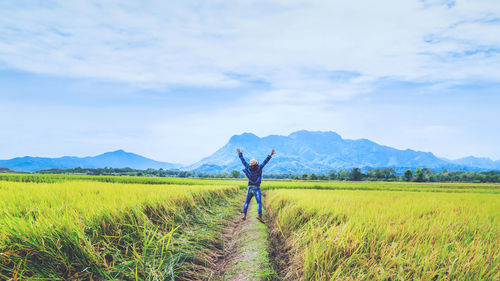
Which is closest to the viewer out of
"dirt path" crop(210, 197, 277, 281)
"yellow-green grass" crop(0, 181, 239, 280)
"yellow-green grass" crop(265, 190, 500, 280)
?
"yellow-green grass" crop(0, 181, 239, 280)

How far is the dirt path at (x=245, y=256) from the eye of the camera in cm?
463

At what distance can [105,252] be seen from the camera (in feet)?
12.4

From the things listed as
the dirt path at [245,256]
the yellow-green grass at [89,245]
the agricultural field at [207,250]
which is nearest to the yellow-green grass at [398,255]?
the agricultural field at [207,250]

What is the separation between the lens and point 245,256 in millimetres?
5609

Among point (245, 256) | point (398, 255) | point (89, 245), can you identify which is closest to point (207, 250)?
point (245, 256)

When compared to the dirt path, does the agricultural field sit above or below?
above

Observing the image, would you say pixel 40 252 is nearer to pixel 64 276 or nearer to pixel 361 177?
pixel 64 276

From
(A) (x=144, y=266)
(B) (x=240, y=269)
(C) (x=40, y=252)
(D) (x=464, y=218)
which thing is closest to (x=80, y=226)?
(C) (x=40, y=252)

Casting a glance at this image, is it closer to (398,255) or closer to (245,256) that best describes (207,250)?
(245,256)

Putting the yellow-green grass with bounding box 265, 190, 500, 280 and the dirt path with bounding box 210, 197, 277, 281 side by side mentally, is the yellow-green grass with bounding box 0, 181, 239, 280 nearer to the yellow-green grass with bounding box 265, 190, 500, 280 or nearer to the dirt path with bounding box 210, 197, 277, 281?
the dirt path with bounding box 210, 197, 277, 281

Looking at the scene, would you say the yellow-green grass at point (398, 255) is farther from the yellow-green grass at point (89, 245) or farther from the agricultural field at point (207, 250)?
the yellow-green grass at point (89, 245)

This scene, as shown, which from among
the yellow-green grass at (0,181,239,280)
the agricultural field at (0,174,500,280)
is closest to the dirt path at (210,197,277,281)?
the agricultural field at (0,174,500,280)

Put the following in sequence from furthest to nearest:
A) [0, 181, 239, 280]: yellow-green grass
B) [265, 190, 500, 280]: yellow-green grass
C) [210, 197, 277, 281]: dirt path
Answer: [210, 197, 277, 281]: dirt path, [265, 190, 500, 280]: yellow-green grass, [0, 181, 239, 280]: yellow-green grass

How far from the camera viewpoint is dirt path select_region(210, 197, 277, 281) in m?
4.63
